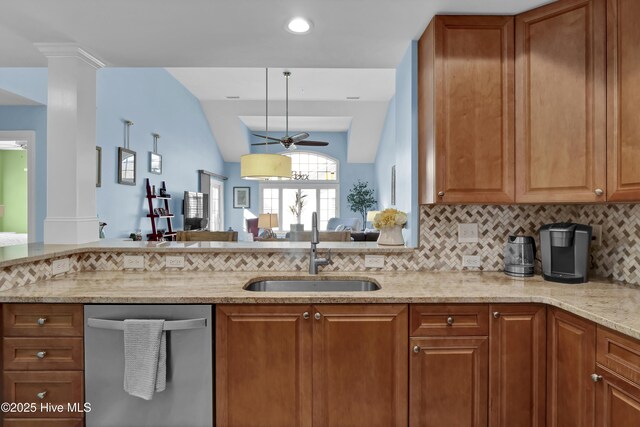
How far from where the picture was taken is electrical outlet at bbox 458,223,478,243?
221 centimetres

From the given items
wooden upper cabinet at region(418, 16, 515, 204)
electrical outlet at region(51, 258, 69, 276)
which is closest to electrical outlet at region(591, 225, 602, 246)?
wooden upper cabinet at region(418, 16, 515, 204)

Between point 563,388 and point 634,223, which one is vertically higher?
point 634,223

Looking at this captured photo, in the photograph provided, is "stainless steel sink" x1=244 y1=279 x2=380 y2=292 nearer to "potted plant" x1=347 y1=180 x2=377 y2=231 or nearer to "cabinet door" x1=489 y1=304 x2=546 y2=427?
"cabinet door" x1=489 y1=304 x2=546 y2=427

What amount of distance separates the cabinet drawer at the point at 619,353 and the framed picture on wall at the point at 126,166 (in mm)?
4638

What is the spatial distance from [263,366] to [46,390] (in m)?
0.96

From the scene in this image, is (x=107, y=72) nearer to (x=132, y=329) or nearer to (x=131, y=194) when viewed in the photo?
(x=131, y=194)

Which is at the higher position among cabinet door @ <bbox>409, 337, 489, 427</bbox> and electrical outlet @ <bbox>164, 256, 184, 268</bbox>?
electrical outlet @ <bbox>164, 256, 184, 268</bbox>

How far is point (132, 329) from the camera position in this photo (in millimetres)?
1560

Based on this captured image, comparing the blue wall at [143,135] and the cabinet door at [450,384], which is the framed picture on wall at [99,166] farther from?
the cabinet door at [450,384]

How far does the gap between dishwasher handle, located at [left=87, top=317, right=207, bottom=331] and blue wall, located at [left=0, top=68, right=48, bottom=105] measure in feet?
9.09

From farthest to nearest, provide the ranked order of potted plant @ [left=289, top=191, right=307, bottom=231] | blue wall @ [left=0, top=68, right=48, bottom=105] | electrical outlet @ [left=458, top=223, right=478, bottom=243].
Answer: potted plant @ [left=289, top=191, right=307, bottom=231], blue wall @ [left=0, top=68, right=48, bottom=105], electrical outlet @ [left=458, top=223, right=478, bottom=243]

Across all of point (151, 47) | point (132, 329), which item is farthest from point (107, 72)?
point (132, 329)

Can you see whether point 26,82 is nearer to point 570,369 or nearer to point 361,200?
point 570,369

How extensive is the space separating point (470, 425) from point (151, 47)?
2.73 meters
